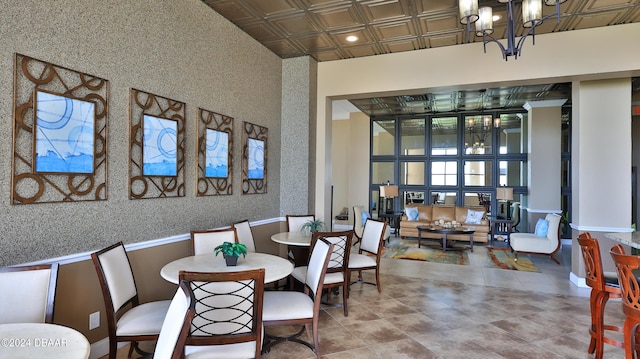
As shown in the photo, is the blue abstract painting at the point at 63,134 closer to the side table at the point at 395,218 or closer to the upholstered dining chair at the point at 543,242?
the upholstered dining chair at the point at 543,242

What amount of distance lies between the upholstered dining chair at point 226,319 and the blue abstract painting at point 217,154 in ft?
6.30

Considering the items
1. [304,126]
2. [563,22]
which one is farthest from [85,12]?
[563,22]

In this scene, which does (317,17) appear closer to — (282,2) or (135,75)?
(282,2)

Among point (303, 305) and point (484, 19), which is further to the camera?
point (484, 19)

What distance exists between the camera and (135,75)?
284cm

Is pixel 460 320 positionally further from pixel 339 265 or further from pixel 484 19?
pixel 484 19

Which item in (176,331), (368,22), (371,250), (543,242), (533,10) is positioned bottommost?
(543,242)

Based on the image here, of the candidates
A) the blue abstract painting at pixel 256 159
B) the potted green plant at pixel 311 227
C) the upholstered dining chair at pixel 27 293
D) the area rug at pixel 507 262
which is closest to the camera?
the upholstered dining chair at pixel 27 293

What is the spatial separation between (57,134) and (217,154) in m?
1.66

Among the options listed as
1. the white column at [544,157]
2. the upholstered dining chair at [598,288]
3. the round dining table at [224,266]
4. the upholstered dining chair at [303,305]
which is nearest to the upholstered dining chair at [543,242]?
the white column at [544,157]

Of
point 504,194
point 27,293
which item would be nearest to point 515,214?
point 504,194

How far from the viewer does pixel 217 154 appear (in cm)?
381

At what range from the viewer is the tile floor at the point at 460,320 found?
282cm

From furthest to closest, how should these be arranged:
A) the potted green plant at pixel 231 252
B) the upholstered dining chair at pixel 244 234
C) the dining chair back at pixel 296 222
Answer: the dining chair back at pixel 296 222, the upholstered dining chair at pixel 244 234, the potted green plant at pixel 231 252
